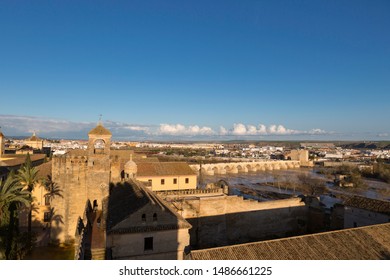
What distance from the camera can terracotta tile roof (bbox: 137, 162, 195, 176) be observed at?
29.5 meters

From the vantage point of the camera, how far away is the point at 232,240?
21.0m

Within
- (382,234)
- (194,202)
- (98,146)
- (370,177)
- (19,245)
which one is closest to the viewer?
(382,234)

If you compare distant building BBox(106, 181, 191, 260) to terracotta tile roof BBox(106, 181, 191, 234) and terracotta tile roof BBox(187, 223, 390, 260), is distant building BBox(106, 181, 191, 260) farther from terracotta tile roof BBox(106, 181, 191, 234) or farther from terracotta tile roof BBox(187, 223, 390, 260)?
terracotta tile roof BBox(187, 223, 390, 260)

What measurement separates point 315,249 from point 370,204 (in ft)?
35.2

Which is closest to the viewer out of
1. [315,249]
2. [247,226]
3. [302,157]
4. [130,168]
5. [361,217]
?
[315,249]

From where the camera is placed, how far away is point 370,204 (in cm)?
2075

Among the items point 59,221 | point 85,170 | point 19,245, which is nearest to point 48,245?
point 59,221

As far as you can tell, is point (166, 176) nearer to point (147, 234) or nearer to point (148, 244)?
point (148, 244)

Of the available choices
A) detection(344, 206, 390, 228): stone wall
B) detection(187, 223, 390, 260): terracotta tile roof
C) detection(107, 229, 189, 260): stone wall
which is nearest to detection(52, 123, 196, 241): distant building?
detection(107, 229, 189, 260): stone wall

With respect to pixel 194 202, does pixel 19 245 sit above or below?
below

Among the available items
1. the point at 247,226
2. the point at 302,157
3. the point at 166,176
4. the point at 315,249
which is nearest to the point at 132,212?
the point at 315,249

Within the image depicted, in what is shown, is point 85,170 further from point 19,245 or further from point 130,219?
point 130,219

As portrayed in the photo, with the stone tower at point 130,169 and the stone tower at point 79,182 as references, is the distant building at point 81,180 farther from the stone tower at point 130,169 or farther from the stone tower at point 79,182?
the stone tower at point 130,169
